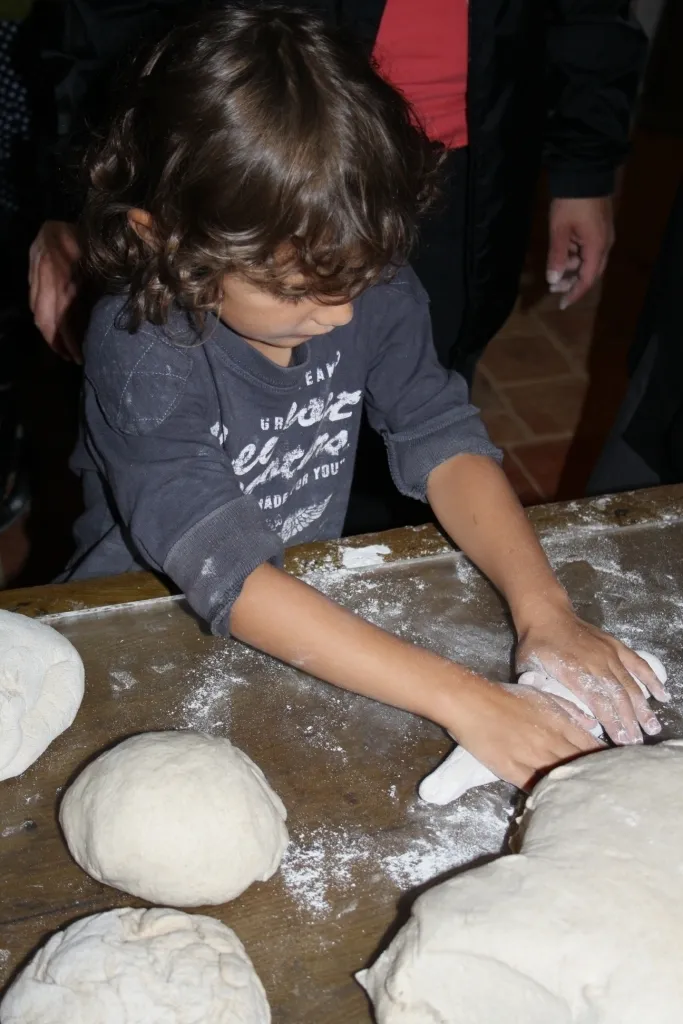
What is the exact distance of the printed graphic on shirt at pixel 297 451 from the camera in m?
1.12

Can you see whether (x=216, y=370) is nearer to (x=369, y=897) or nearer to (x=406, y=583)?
(x=406, y=583)

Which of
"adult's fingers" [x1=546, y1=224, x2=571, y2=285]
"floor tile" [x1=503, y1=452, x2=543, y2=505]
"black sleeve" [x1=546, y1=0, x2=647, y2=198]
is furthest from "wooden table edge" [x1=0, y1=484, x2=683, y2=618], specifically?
"floor tile" [x1=503, y1=452, x2=543, y2=505]

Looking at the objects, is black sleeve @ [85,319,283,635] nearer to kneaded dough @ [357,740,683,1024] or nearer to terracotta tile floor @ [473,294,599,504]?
kneaded dough @ [357,740,683,1024]

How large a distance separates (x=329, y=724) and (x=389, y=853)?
5.7 inches

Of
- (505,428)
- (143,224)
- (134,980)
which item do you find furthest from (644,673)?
(505,428)

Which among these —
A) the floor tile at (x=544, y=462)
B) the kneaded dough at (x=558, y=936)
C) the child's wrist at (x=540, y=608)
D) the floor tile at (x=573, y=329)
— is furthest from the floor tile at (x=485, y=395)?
the kneaded dough at (x=558, y=936)

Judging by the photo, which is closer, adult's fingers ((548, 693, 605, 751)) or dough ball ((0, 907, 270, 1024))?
dough ball ((0, 907, 270, 1024))

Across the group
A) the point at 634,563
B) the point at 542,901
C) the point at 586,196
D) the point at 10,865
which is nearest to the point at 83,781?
the point at 10,865

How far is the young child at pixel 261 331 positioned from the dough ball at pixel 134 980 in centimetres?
29

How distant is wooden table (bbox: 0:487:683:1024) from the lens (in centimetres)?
76

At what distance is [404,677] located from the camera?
3.00ft

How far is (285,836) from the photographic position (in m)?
0.80

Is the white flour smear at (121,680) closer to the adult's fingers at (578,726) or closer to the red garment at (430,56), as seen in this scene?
the adult's fingers at (578,726)

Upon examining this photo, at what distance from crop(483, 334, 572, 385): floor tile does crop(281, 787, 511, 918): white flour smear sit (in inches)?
86.6
